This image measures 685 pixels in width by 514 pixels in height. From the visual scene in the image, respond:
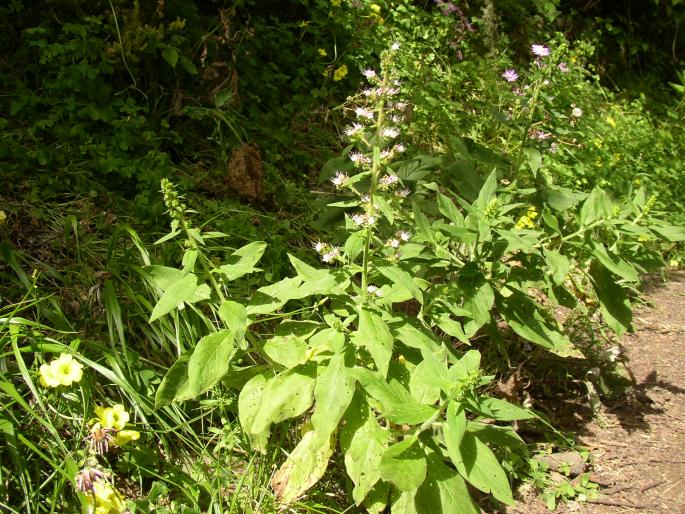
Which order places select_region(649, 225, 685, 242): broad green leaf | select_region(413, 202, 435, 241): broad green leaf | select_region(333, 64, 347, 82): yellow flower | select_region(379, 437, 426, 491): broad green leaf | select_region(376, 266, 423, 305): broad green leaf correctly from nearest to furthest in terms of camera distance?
select_region(379, 437, 426, 491): broad green leaf
select_region(376, 266, 423, 305): broad green leaf
select_region(413, 202, 435, 241): broad green leaf
select_region(649, 225, 685, 242): broad green leaf
select_region(333, 64, 347, 82): yellow flower

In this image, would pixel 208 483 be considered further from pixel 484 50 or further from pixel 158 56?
pixel 484 50

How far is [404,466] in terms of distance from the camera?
1590 mm

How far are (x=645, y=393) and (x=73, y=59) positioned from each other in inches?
124

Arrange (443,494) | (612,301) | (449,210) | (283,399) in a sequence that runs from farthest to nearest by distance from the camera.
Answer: (612,301), (449,210), (283,399), (443,494)

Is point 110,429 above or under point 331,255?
under

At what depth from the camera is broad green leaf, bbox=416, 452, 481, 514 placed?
1.66 m

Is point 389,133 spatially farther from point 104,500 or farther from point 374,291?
point 104,500

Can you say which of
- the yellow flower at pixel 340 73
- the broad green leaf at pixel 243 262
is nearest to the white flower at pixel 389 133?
the broad green leaf at pixel 243 262

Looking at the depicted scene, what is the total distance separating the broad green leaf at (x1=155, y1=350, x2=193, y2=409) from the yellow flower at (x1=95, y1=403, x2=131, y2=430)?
0.17 meters

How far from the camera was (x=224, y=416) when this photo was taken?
219cm

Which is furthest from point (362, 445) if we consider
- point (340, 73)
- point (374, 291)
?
point (340, 73)

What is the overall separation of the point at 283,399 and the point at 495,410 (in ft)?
1.94

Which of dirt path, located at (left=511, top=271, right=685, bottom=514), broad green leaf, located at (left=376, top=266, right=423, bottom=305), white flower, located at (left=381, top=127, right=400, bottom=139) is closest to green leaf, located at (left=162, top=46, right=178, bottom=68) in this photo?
white flower, located at (left=381, top=127, right=400, bottom=139)

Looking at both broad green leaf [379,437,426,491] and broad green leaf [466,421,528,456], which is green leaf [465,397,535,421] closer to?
broad green leaf [466,421,528,456]
